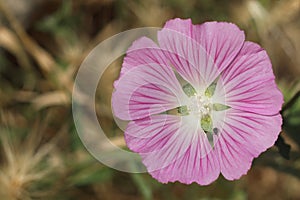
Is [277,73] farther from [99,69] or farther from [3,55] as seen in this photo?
[3,55]

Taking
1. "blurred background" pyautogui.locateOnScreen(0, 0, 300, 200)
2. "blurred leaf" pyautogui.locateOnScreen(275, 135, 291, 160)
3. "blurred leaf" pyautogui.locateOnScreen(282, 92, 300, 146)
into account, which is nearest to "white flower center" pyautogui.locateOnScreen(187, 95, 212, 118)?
"blurred leaf" pyautogui.locateOnScreen(275, 135, 291, 160)

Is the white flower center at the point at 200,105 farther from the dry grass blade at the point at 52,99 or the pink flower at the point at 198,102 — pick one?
the dry grass blade at the point at 52,99

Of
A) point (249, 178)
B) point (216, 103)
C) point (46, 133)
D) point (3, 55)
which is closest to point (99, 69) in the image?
point (46, 133)

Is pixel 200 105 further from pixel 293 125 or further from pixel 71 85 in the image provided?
pixel 71 85

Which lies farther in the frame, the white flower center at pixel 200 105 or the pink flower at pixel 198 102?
the white flower center at pixel 200 105

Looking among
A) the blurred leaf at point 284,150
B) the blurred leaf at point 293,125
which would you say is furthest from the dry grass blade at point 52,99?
the blurred leaf at point 284,150

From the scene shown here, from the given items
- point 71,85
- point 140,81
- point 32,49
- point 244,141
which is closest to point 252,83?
point 244,141

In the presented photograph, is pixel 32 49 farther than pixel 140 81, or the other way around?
pixel 32 49
